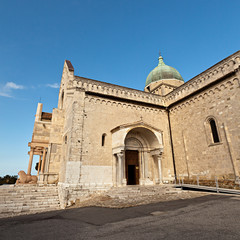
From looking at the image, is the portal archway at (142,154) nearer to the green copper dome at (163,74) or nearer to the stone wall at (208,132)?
the stone wall at (208,132)

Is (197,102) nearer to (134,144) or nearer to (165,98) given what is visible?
(165,98)

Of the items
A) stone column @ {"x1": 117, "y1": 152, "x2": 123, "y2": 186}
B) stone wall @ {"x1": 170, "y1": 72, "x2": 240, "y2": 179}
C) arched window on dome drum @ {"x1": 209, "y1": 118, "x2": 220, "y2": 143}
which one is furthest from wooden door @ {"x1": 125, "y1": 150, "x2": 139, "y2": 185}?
arched window on dome drum @ {"x1": 209, "y1": 118, "x2": 220, "y2": 143}

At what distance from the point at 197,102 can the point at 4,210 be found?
16.1 meters

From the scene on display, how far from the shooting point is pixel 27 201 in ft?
36.5

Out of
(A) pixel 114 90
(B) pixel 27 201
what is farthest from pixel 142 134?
(B) pixel 27 201

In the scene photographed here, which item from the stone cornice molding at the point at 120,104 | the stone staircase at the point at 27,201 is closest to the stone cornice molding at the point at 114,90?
the stone cornice molding at the point at 120,104

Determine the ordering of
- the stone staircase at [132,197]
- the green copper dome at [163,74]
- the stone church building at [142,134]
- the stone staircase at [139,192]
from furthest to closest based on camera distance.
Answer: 1. the green copper dome at [163,74]
2. the stone church building at [142,134]
3. the stone staircase at [139,192]
4. the stone staircase at [132,197]

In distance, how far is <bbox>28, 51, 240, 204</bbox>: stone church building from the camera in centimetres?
1217

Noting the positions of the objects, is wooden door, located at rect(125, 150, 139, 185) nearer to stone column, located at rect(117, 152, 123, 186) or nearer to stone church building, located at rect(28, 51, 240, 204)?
A: stone church building, located at rect(28, 51, 240, 204)

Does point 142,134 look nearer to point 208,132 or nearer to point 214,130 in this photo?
point 208,132

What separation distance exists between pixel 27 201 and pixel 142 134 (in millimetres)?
10471

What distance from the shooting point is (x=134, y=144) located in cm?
1589

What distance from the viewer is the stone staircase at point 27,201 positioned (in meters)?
10.2

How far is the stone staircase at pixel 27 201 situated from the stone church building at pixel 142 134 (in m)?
1.01
